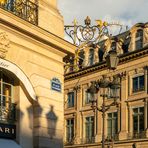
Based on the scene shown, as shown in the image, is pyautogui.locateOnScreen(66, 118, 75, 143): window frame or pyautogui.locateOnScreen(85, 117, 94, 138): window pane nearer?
pyautogui.locateOnScreen(85, 117, 94, 138): window pane

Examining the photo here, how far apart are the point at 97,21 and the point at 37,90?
2.48 metres

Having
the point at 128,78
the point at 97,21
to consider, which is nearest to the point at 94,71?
the point at 128,78

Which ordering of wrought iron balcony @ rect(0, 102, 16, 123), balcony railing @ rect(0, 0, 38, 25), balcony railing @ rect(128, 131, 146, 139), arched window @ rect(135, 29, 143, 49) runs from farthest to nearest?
arched window @ rect(135, 29, 143, 49)
balcony railing @ rect(128, 131, 146, 139)
balcony railing @ rect(0, 0, 38, 25)
wrought iron balcony @ rect(0, 102, 16, 123)

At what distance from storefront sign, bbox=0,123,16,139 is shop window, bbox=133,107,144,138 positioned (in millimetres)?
30751

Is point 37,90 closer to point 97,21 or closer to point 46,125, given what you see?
point 46,125

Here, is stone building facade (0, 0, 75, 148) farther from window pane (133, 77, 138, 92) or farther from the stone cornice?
window pane (133, 77, 138, 92)

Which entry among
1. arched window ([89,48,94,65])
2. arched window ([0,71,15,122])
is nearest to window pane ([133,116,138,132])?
arched window ([89,48,94,65])

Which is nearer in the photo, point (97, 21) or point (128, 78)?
point (97, 21)

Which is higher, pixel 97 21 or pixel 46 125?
pixel 97 21

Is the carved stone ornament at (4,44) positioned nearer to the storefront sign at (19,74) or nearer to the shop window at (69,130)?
the storefront sign at (19,74)

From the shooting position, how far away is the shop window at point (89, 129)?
46.6 m

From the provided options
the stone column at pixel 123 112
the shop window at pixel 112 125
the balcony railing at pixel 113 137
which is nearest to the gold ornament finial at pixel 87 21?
the stone column at pixel 123 112

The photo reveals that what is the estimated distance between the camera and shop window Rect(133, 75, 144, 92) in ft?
137

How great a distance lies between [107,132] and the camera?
45125 millimetres
